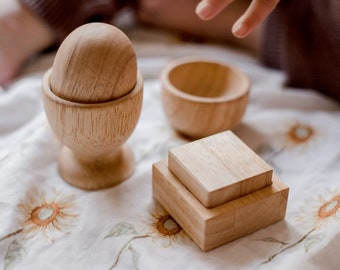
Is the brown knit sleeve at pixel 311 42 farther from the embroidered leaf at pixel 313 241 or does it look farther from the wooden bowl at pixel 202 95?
the embroidered leaf at pixel 313 241

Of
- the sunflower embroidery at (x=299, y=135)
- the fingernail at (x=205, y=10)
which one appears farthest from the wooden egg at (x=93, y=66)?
the sunflower embroidery at (x=299, y=135)

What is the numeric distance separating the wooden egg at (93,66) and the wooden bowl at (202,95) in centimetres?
10

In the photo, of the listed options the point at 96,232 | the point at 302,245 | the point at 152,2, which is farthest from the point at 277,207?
the point at 152,2

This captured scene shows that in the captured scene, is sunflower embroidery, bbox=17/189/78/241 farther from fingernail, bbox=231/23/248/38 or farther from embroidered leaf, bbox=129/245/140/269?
fingernail, bbox=231/23/248/38

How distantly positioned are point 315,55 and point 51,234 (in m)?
0.36

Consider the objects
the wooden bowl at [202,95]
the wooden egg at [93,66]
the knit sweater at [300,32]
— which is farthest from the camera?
the knit sweater at [300,32]

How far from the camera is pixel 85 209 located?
0.46 metres

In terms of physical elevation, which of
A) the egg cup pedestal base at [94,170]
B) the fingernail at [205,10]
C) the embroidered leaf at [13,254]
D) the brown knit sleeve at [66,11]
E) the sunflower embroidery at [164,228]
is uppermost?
the fingernail at [205,10]

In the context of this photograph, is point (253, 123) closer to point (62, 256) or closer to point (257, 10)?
point (257, 10)

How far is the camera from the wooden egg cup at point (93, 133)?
1.38ft

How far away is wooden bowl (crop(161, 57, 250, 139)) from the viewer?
51cm

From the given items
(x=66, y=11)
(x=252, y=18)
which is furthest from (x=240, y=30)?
(x=66, y=11)

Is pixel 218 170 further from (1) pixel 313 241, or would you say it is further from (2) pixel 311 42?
(2) pixel 311 42

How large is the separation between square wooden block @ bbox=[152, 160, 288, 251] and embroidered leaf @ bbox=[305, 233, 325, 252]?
30mm
